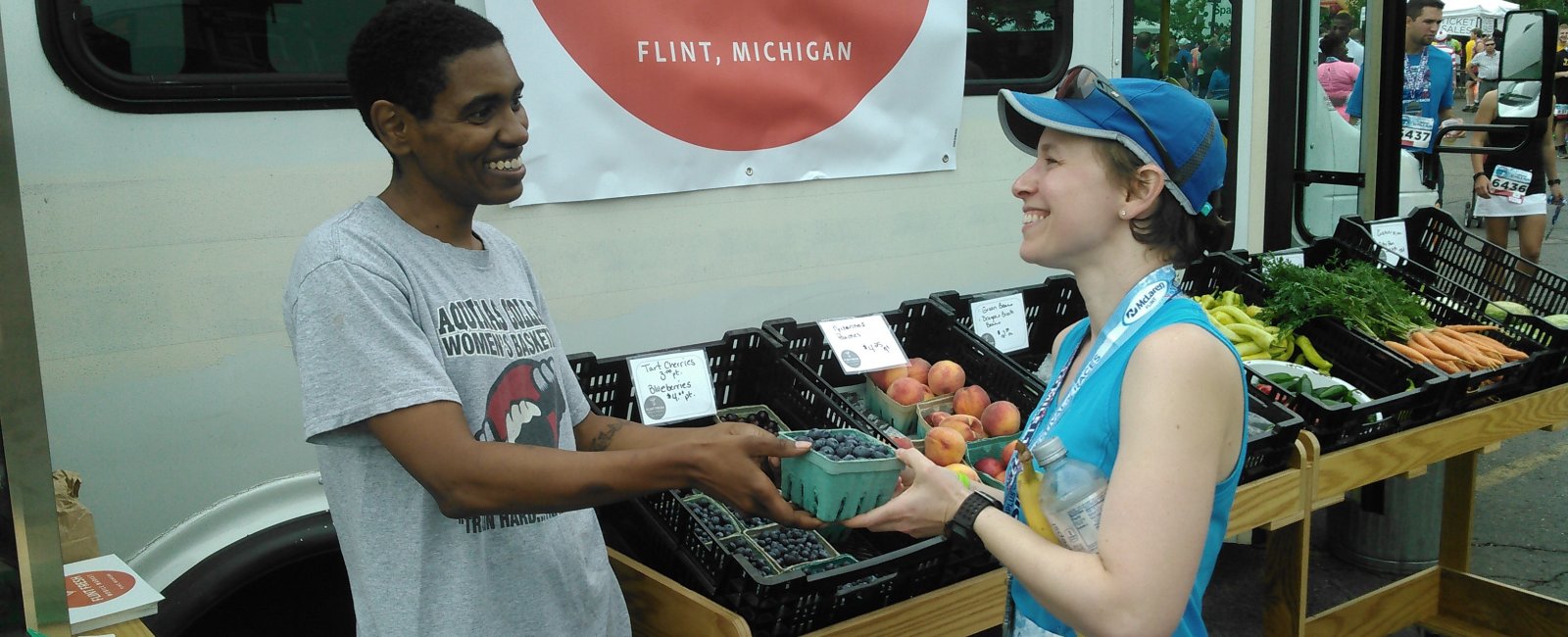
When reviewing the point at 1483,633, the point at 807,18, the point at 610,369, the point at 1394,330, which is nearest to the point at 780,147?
the point at 807,18

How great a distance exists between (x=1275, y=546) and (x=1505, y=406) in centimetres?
112

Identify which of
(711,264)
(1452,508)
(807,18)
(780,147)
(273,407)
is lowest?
(1452,508)

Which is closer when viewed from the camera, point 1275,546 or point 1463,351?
point 1275,546

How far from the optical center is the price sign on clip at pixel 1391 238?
15.3 feet

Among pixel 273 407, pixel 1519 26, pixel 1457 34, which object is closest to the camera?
pixel 273 407

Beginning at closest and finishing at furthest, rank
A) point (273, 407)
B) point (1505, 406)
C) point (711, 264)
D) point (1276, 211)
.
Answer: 1. point (273, 407)
2. point (711, 264)
3. point (1505, 406)
4. point (1276, 211)

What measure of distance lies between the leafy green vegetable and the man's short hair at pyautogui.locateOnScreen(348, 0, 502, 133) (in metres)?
3.09

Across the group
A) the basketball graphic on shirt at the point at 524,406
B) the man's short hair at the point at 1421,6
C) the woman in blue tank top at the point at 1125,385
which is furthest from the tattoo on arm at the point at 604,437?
the man's short hair at the point at 1421,6

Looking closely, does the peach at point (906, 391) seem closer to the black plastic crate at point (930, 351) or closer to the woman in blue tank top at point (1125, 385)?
the black plastic crate at point (930, 351)

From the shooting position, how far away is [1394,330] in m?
4.15

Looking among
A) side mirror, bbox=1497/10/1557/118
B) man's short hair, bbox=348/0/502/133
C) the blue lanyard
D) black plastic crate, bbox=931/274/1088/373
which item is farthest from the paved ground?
man's short hair, bbox=348/0/502/133

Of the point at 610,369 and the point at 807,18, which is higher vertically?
the point at 807,18

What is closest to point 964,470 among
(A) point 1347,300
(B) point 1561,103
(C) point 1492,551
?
(A) point 1347,300

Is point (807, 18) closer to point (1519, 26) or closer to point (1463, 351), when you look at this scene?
point (1463, 351)
